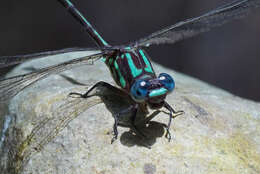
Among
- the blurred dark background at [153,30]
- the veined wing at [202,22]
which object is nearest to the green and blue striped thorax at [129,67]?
the veined wing at [202,22]

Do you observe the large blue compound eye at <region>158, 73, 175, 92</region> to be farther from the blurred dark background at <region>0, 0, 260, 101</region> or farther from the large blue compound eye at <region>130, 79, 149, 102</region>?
the blurred dark background at <region>0, 0, 260, 101</region>

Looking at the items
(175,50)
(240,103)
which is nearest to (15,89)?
(240,103)

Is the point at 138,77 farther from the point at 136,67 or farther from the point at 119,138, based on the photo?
the point at 119,138


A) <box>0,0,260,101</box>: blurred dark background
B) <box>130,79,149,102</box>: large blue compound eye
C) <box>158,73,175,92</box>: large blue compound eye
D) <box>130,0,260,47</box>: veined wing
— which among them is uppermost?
<box>130,79,149,102</box>: large blue compound eye

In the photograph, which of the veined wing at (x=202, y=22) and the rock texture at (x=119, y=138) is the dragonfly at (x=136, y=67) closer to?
the veined wing at (x=202, y=22)

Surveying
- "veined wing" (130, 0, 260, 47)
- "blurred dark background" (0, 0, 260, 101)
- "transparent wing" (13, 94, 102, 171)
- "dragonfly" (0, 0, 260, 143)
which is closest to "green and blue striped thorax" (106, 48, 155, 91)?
"dragonfly" (0, 0, 260, 143)

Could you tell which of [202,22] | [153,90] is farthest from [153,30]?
[153,90]

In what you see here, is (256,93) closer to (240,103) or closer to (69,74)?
(240,103)
